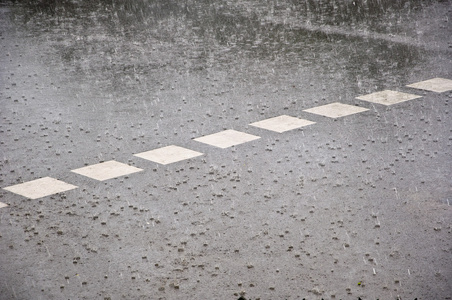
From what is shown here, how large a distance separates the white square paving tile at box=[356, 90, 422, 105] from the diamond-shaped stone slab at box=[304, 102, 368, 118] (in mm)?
249

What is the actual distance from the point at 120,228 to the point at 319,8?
712 cm

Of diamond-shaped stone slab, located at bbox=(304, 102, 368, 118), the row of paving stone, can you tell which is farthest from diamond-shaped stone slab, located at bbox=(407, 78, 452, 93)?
diamond-shaped stone slab, located at bbox=(304, 102, 368, 118)

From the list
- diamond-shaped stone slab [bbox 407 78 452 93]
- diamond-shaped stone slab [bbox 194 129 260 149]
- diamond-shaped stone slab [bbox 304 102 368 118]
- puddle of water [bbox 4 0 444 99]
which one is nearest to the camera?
diamond-shaped stone slab [bbox 194 129 260 149]

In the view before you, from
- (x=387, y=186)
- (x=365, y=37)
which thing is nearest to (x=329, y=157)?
(x=387, y=186)

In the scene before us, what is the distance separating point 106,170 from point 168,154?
488 mm

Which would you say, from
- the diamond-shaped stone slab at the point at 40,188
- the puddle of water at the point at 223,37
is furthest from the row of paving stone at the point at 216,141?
the puddle of water at the point at 223,37

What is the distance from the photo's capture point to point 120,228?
12.4 ft

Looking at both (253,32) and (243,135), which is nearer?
(243,135)

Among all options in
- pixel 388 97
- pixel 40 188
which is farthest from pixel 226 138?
pixel 388 97

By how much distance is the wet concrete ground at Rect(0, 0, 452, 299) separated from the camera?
130 inches

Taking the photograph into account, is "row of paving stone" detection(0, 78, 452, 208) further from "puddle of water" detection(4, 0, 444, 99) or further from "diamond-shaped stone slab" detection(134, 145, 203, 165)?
"puddle of water" detection(4, 0, 444, 99)

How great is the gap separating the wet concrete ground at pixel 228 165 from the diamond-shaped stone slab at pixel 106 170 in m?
0.07

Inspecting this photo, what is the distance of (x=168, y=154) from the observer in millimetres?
Result: 4918

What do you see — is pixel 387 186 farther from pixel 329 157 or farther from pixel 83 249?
pixel 83 249
